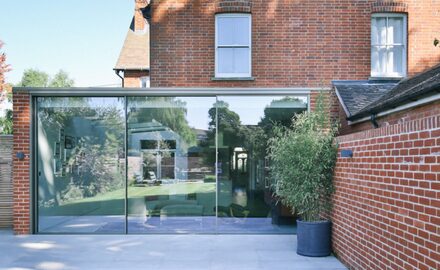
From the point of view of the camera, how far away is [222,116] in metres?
→ 10.1

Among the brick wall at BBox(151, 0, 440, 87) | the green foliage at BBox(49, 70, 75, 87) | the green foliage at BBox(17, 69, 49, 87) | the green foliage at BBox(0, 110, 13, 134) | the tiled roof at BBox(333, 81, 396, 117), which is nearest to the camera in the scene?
the tiled roof at BBox(333, 81, 396, 117)

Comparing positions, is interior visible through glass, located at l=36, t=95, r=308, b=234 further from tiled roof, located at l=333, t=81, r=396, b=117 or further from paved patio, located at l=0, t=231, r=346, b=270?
tiled roof, located at l=333, t=81, r=396, b=117

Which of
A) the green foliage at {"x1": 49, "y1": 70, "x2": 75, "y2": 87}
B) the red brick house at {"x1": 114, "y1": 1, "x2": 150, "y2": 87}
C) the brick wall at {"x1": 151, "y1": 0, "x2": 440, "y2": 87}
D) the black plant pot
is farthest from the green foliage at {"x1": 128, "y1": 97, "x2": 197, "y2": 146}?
the green foliage at {"x1": 49, "y1": 70, "x2": 75, "y2": 87}

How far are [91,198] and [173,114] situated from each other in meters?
2.59

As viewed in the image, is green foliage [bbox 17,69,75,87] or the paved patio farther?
green foliage [bbox 17,69,75,87]

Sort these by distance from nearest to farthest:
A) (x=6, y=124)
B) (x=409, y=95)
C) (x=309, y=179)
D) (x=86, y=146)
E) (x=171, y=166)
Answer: (x=409, y=95), (x=309, y=179), (x=171, y=166), (x=86, y=146), (x=6, y=124)

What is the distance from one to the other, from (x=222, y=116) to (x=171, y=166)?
1.57 meters

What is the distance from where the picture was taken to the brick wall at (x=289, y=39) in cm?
1135

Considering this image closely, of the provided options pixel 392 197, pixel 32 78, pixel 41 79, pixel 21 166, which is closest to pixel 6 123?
pixel 32 78

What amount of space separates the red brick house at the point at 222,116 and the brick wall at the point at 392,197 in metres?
0.06

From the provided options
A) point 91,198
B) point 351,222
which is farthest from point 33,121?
point 351,222

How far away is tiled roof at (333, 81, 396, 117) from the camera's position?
9.59 m

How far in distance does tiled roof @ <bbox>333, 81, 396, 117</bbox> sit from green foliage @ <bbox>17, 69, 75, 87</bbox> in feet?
107

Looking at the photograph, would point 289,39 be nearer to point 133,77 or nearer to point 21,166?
point 21,166
